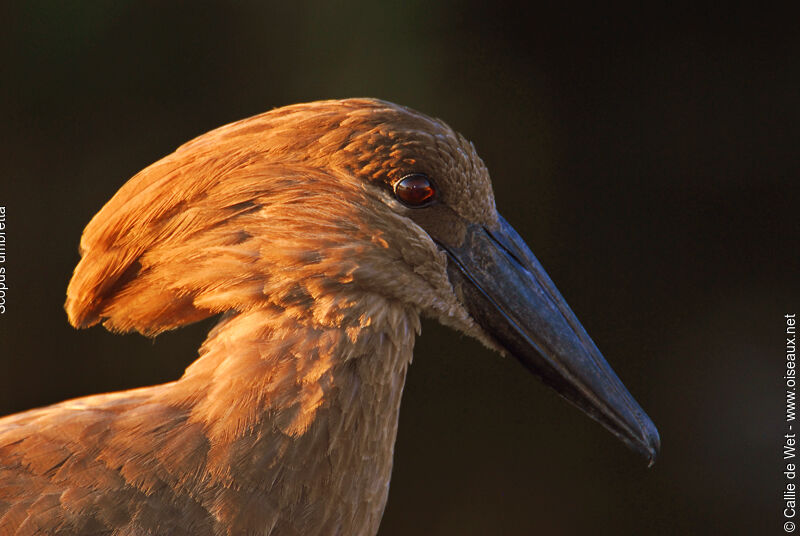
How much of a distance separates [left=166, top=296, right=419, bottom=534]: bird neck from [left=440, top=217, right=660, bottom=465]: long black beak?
0.68ft

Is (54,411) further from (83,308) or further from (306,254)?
(306,254)

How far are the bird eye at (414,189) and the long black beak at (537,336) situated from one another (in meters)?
0.13

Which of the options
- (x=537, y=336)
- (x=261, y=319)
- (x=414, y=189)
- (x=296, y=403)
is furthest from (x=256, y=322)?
(x=537, y=336)

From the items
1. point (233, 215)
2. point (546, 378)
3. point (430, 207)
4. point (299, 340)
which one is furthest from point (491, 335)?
point (233, 215)

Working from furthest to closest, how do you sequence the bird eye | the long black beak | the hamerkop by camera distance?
the long black beak, the bird eye, the hamerkop

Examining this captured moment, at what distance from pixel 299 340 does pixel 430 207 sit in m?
0.34

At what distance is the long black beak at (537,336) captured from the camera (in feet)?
5.22

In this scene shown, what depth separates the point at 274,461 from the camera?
1385mm

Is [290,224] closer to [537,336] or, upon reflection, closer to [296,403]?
[296,403]

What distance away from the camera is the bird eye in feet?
4.82

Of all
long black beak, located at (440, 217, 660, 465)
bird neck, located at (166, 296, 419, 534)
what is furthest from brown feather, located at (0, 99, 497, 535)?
long black beak, located at (440, 217, 660, 465)

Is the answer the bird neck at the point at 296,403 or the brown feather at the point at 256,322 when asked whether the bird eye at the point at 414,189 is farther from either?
the bird neck at the point at 296,403

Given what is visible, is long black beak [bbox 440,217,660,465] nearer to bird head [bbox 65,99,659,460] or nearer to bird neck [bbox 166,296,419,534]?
bird head [bbox 65,99,659,460]

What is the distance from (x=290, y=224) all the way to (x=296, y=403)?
1.00 feet
